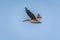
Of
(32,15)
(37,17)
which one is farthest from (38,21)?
(32,15)

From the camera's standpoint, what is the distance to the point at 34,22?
3275cm

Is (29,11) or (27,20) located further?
(27,20)

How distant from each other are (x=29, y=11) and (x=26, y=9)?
534 mm

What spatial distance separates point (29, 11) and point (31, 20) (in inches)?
184

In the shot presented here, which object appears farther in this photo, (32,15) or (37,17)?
(37,17)

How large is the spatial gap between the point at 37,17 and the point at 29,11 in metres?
4.79

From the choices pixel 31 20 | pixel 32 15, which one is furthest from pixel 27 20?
pixel 32 15

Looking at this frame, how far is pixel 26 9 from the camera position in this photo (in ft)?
90.6

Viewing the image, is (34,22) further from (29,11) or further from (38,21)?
(29,11)

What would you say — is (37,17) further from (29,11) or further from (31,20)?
(29,11)

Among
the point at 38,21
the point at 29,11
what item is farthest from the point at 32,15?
the point at 38,21

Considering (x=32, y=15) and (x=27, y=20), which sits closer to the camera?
(x=32, y=15)

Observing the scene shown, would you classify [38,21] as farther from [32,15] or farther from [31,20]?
[32,15]

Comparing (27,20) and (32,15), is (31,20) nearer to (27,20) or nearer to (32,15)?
(27,20)
